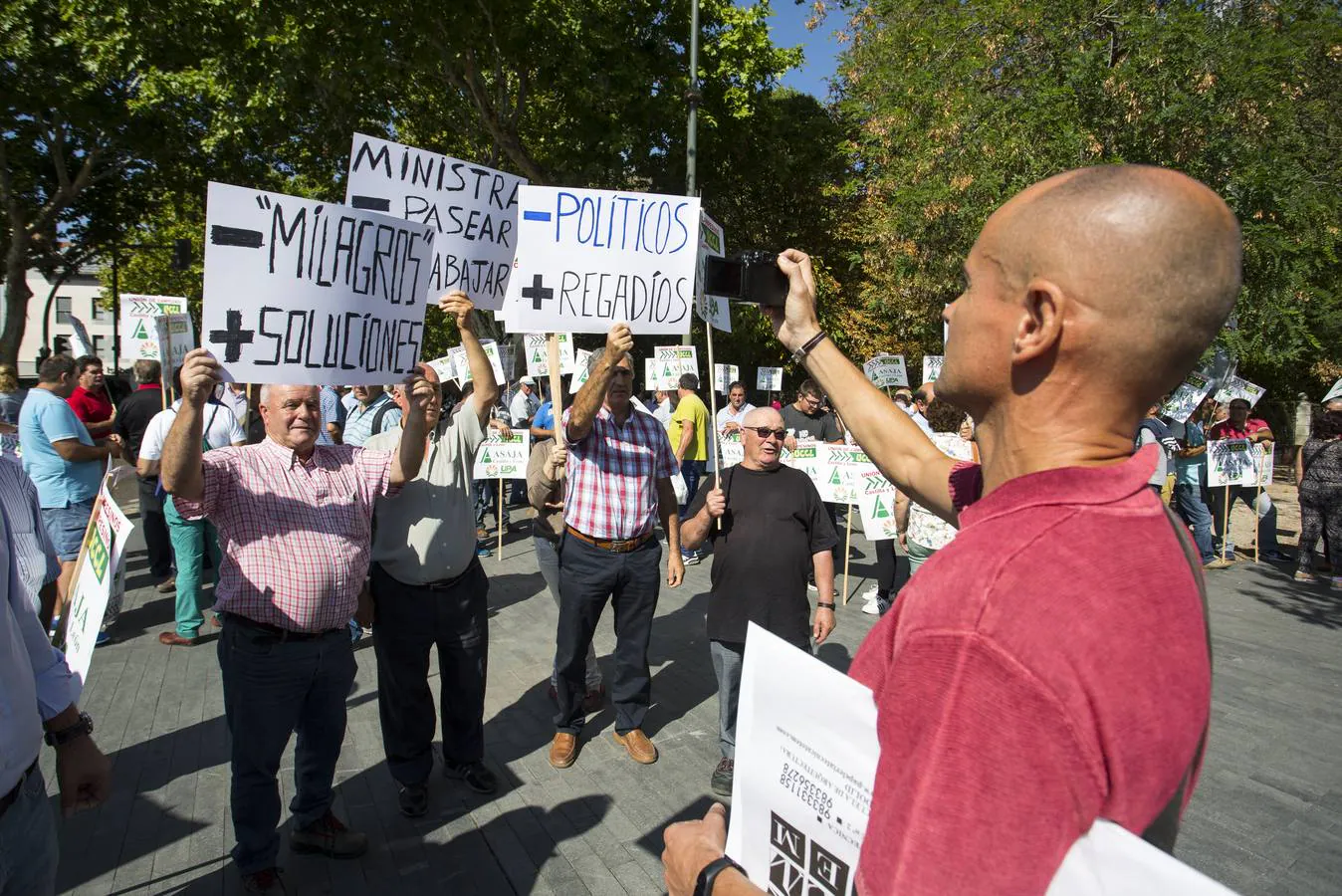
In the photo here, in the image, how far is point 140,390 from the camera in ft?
26.7

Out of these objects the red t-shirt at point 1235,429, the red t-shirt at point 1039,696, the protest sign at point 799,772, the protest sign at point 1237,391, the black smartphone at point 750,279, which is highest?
the protest sign at point 1237,391

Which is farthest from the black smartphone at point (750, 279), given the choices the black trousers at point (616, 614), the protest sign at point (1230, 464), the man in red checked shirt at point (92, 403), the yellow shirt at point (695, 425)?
the protest sign at point (1230, 464)

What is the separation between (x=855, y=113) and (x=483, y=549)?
35.9 feet

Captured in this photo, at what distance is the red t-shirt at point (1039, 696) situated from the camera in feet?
2.53

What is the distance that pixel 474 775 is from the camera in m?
4.20

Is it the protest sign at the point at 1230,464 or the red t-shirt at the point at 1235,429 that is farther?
the red t-shirt at the point at 1235,429

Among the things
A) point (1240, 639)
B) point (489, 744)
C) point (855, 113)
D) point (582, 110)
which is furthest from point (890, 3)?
point (489, 744)

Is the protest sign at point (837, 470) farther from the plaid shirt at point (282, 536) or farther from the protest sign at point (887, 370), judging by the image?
the plaid shirt at point (282, 536)

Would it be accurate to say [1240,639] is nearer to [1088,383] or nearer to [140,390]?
[1088,383]

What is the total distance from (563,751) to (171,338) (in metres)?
5.04

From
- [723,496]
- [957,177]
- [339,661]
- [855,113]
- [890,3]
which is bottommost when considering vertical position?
[339,661]

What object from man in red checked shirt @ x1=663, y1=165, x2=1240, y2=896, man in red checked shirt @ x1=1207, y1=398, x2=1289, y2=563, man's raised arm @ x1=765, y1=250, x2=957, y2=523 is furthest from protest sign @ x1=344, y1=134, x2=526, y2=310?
man in red checked shirt @ x1=1207, y1=398, x2=1289, y2=563

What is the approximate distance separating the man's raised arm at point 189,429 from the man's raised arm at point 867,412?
6.58 feet

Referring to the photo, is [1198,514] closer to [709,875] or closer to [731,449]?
[731,449]
